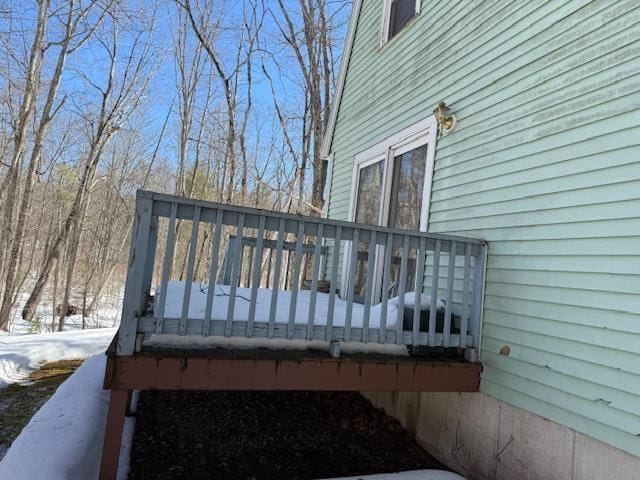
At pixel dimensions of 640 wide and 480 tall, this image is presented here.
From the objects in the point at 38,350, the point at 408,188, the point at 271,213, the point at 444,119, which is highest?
the point at 444,119

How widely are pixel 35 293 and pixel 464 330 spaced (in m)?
12.5

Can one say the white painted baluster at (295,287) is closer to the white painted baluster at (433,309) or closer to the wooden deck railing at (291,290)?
the wooden deck railing at (291,290)

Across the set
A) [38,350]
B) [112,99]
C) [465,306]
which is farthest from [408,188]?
[112,99]

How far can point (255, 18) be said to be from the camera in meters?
13.7

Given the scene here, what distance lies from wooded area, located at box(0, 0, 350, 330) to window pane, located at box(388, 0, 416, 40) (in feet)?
12.8

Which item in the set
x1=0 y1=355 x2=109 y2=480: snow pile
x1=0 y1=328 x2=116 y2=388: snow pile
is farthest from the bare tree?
x1=0 y1=355 x2=109 y2=480: snow pile

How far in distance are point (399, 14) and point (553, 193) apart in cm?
374

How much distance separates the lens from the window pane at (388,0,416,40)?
205 inches

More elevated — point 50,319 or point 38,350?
point 38,350

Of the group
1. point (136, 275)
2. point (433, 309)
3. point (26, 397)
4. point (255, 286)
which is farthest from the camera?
point (26, 397)

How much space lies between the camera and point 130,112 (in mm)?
13844

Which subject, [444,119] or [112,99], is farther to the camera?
[112,99]

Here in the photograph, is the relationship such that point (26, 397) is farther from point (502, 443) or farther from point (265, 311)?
point (502, 443)

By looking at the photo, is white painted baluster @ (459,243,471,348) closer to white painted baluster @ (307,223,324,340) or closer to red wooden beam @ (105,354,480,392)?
red wooden beam @ (105,354,480,392)
